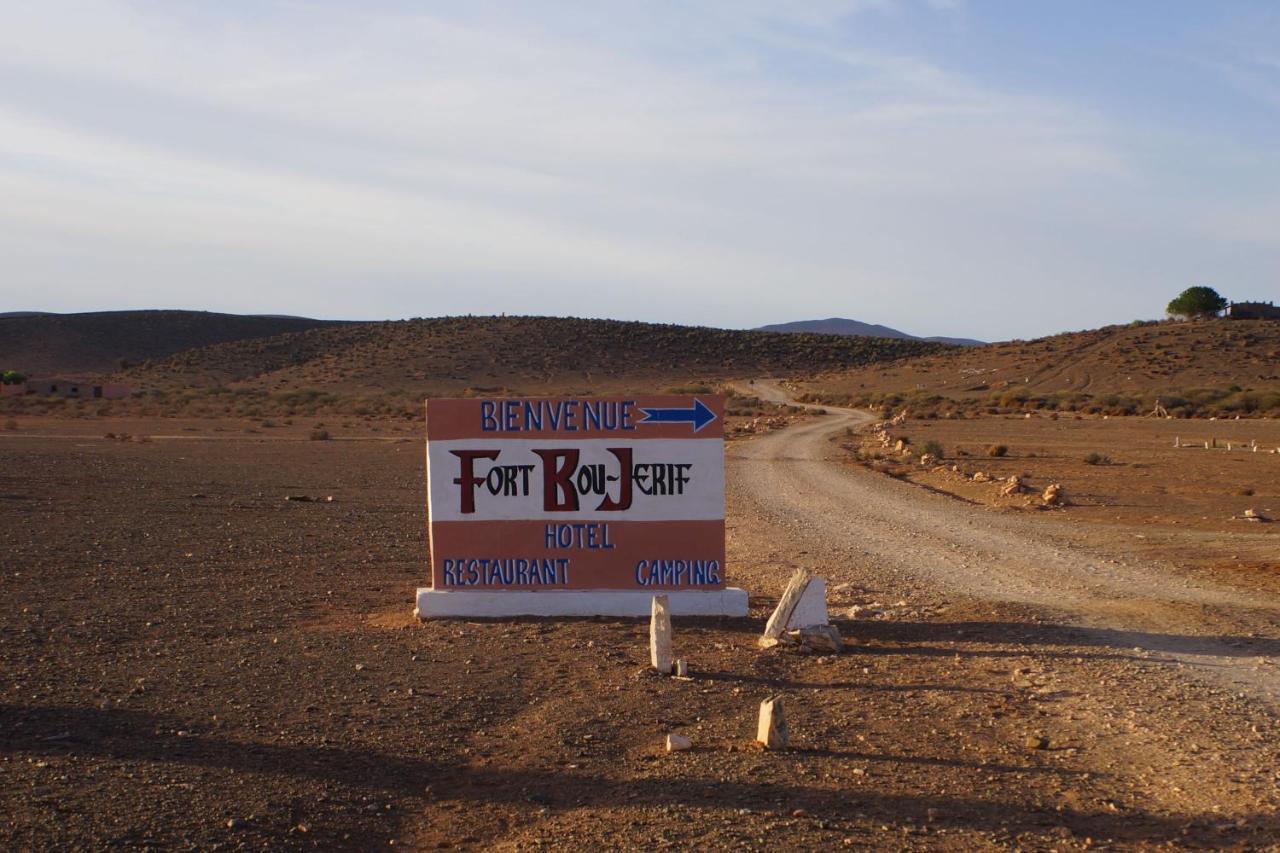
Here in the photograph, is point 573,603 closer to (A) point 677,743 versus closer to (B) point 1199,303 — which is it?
(A) point 677,743

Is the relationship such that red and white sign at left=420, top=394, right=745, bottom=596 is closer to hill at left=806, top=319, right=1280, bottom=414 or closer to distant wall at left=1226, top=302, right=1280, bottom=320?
hill at left=806, top=319, right=1280, bottom=414

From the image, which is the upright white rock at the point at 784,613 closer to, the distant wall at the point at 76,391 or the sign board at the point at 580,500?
the sign board at the point at 580,500

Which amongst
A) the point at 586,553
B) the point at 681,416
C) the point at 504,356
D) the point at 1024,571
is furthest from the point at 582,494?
the point at 504,356

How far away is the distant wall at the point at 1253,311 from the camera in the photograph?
105m

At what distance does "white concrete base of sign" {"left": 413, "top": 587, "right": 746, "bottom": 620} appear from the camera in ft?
35.8

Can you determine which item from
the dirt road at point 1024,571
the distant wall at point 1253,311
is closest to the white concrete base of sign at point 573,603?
the dirt road at point 1024,571

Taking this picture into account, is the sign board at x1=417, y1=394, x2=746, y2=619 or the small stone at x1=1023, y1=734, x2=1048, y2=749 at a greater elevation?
the sign board at x1=417, y1=394, x2=746, y2=619

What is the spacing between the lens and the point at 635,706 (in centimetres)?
794

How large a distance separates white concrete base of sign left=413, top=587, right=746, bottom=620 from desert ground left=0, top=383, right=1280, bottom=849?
200mm

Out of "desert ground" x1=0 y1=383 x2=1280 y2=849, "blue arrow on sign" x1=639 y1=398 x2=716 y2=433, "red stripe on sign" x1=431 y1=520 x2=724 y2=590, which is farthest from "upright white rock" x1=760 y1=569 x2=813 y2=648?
"blue arrow on sign" x1=639 y1=398 x2=716 y2=433

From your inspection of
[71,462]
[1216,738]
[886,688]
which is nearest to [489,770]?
[886,688]

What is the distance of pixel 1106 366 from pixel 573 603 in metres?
82.7

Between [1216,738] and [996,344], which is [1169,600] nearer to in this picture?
[1216,738]

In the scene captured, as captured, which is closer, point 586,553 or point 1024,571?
point 586,553
